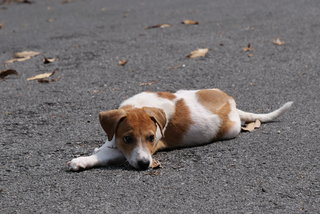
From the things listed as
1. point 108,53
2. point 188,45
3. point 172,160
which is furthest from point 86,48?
point 172,160

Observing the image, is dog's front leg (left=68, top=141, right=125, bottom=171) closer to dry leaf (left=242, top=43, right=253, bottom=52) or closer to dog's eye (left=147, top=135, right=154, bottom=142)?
dog's eye (left=147, top=135, right=154, bottom=142)

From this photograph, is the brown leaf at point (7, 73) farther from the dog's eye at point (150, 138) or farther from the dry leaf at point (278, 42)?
the dog's eye at point (150, 138)

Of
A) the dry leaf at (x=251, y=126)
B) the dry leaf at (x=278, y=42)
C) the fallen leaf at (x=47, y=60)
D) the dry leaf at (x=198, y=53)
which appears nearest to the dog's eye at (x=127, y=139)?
the dry leaf at (x=251, y=126)

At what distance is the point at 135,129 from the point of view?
4508 millimetres

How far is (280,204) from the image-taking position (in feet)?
12.4

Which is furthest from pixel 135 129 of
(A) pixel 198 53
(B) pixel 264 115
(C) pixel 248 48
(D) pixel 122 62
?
(C) pixel 248 48

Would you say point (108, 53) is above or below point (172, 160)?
below

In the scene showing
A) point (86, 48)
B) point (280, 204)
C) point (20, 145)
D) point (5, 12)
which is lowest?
point (5, 12)

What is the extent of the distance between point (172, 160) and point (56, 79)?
2956mm

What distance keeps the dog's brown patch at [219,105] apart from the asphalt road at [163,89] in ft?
0.42

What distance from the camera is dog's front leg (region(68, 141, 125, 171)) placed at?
4.46m

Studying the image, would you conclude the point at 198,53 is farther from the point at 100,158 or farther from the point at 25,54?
the point at 100,158

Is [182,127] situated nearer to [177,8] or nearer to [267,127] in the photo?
[267,127]

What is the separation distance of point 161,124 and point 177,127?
327mm
